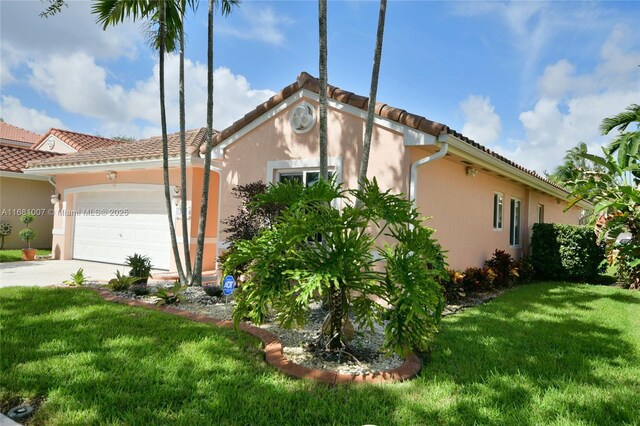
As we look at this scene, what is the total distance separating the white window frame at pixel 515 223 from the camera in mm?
13414

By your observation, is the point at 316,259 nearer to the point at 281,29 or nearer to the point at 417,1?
the point at 417,1

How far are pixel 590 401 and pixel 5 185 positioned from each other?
68.8ft

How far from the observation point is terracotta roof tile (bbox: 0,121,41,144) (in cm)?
2877

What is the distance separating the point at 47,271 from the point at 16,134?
1007 inches

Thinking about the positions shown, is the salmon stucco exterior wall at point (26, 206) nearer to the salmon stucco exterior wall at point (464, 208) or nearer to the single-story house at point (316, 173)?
the single-story house at point (316, 173)

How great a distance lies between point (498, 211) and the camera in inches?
489

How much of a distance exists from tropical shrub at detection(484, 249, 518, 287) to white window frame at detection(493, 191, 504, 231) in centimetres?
116

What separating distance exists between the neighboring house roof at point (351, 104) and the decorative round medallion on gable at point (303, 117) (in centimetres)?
39

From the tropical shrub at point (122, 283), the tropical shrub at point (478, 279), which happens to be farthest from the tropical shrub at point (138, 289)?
the tropical shrub at point (478, 279)

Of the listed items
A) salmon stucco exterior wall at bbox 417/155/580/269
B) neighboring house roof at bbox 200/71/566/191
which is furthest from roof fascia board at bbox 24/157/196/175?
salmon stucco exterior wall at bbox 417/155/580/269

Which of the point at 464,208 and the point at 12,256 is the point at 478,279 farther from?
the point at 12,256

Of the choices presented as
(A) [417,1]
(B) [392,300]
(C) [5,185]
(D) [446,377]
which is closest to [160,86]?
(A) [417,1]

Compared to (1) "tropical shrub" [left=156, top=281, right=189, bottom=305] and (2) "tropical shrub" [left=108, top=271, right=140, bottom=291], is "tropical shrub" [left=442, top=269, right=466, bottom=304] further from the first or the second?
(2) "tropical shrub" [left=108, top=271, right=140, bottom=291]

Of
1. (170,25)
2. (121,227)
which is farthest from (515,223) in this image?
(121,227)
